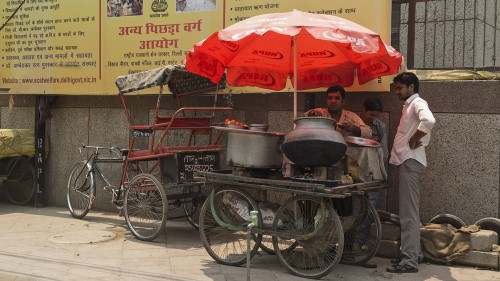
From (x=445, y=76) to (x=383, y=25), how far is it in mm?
994

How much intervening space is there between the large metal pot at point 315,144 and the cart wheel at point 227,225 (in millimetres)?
833

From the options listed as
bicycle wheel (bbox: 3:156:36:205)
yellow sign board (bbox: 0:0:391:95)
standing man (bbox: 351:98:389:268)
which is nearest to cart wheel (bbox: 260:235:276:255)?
standing man (bbox: 351:98:389:268)

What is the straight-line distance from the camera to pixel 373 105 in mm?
7105

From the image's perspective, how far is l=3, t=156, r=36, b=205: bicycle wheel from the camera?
10.5m

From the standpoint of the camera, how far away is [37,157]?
1036cm

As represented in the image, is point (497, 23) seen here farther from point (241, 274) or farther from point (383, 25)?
point (241, 274)

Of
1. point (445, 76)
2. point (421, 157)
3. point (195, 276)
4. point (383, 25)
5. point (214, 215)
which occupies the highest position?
point (383, 25)

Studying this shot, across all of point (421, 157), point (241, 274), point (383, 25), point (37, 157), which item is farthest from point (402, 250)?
point (37, 157)

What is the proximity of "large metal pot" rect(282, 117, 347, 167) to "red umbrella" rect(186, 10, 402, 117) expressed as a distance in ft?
2.70

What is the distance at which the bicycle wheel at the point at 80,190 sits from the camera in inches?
364

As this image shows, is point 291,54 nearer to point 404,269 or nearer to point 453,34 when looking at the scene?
point 453,34

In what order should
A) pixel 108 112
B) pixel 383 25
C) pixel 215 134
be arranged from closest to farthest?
pixel 383 25 < pixel 215 134 < pixel 108 112

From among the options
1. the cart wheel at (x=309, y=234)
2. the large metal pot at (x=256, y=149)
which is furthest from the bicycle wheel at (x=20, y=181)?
the cart wheel at (x=309, y=234)

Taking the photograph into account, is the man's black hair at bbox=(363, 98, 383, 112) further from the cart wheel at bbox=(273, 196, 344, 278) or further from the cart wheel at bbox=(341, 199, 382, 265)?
the cart wheel at bbox=(273, 196, 344, 278)
